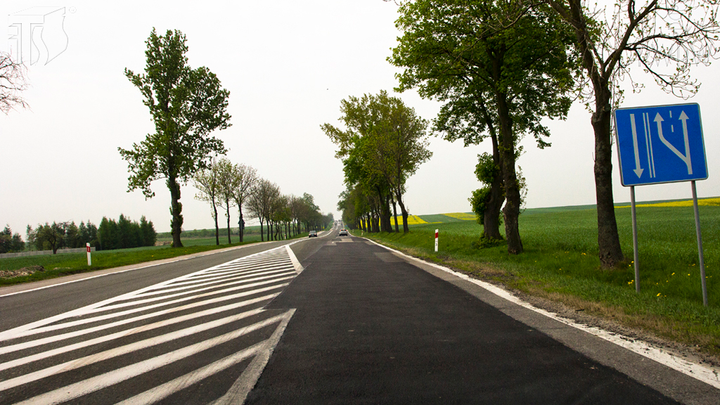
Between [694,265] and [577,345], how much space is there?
5.72 meters

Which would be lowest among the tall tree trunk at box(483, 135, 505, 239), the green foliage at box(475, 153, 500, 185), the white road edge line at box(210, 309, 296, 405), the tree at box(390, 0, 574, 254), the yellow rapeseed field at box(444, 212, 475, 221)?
the yellow rapeseed field at box(444, 212, 475, 221)

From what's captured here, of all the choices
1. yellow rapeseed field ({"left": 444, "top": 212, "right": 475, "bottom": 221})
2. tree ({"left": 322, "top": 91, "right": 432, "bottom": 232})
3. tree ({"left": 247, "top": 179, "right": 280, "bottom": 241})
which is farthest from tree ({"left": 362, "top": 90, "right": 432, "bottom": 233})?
yellow rapeseed field ({"left": 444, "top": 212, "right": 475, "bottom": 221})

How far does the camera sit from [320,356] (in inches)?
141

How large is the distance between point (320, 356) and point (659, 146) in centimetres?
603

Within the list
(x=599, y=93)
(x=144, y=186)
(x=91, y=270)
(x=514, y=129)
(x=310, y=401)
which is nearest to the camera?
(x=310, y=401)

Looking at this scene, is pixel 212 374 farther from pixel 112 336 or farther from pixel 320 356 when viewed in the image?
pixel 112 336

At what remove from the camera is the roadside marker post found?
559cm

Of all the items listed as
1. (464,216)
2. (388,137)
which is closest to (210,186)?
(388,137)

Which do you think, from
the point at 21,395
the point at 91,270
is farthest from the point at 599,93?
the point at 91,270

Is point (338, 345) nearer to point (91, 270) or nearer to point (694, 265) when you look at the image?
point (694, 265)

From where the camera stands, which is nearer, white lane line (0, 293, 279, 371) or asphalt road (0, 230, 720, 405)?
asphalt road (0, 230, 720, 405)

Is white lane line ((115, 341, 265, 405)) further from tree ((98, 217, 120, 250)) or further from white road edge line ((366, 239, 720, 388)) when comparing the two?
tree ((98, 217, 120, 250))

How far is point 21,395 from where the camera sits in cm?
296

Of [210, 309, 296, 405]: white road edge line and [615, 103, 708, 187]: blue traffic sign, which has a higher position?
[615, 103, 708, 187]: blue traffic sign
